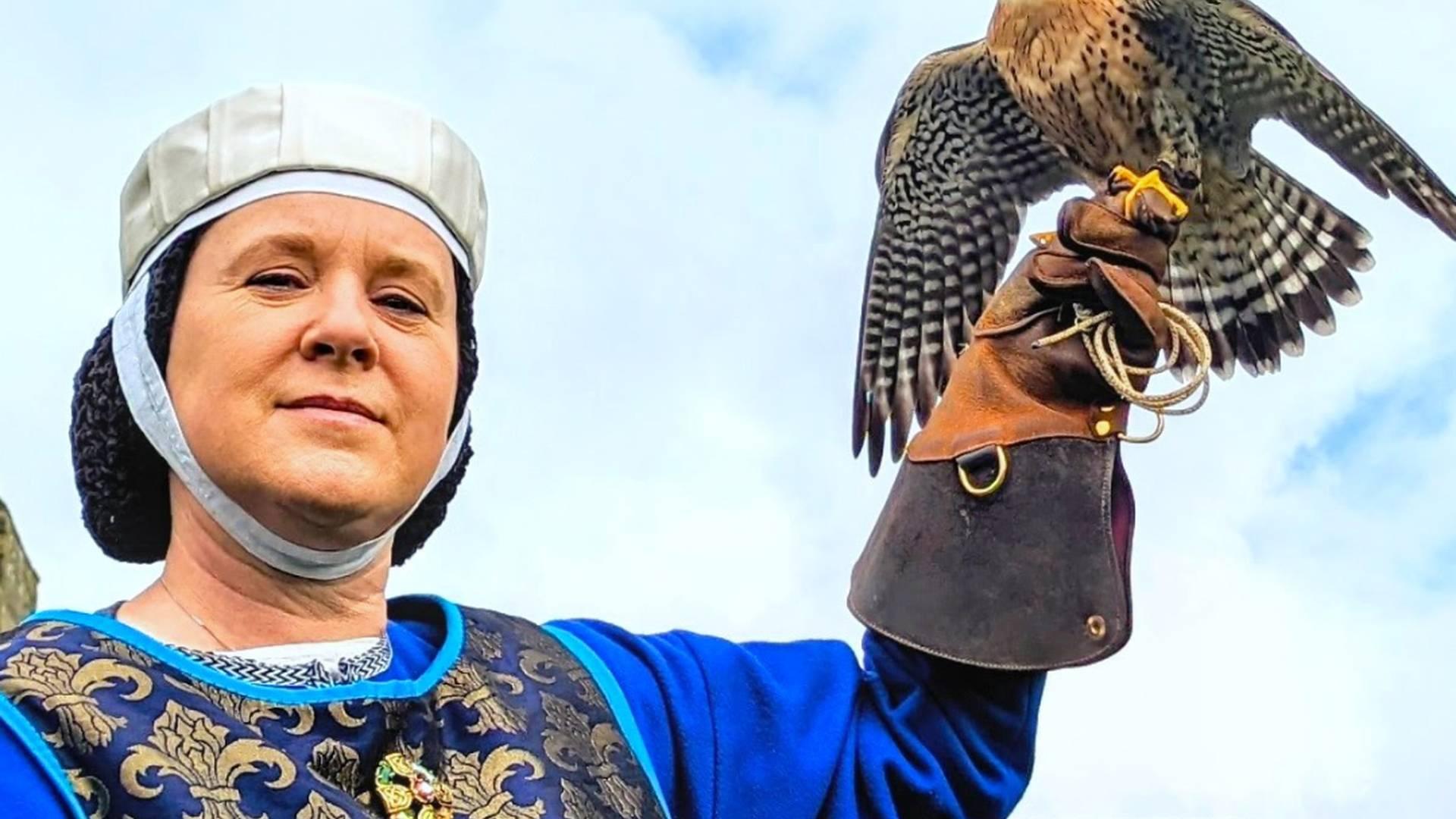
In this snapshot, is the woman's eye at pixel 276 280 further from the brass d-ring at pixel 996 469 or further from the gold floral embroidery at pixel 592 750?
the brass d-ring at pixel 996 469

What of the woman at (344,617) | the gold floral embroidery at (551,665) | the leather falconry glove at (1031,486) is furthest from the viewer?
the leather falconry glove at (1031,486)

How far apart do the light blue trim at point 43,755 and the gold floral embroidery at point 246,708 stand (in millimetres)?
140

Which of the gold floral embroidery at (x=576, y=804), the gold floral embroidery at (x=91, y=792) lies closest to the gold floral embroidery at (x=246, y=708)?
the gold floral embroidery at (x=91, y=792)

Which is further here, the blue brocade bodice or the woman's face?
the woman's face

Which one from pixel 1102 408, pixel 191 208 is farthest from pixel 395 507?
pixel 1102 408

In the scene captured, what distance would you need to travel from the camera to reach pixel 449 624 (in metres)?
2.14

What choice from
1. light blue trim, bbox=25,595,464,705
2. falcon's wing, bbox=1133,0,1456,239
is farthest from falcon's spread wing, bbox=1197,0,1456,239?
light blue trim, bbox=25,595,464,705

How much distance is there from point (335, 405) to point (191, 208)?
318 mm

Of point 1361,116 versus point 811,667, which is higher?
point 1361,116

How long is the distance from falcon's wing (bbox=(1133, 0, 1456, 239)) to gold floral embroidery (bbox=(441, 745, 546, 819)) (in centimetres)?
352

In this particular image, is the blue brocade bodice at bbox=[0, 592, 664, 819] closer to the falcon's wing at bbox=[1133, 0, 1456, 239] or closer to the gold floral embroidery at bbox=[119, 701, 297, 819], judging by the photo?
the gold floral embroidery at bbox=[119, 701, 297, 819]

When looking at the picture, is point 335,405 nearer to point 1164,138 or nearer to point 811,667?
point 811,667

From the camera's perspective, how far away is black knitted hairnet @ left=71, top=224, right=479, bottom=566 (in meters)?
2.01

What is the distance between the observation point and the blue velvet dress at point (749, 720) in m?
2.04
